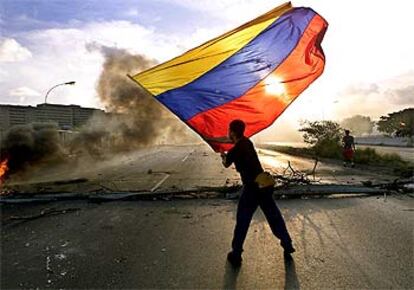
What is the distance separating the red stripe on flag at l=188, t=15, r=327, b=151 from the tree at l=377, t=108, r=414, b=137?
68.0 metres

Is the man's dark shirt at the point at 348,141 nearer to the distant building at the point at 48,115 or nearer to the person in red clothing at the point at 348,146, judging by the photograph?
the person in red clothing at the point at 348,146

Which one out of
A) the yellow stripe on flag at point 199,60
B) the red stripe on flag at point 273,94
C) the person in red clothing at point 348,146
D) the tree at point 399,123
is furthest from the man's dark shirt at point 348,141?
the tree at point 399,123

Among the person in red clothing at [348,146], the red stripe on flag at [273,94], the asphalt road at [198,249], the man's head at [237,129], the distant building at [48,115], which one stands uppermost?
the distant building at [48,115]

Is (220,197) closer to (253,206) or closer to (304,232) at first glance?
(304,232)

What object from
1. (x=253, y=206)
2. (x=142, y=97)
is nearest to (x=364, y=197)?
(x=253, y=206)

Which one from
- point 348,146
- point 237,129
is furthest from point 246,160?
point 348,146

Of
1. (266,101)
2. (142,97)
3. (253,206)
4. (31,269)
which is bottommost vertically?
(31,269)

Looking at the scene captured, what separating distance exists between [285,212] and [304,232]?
1817mm

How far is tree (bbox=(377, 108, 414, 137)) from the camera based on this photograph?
74438mm

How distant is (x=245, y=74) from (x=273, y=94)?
23.5 inches

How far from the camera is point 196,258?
18.5 feet

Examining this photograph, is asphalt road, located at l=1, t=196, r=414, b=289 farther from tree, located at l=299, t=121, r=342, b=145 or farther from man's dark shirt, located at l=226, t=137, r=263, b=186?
tree, located at l=299, t=121, r=342, b=145

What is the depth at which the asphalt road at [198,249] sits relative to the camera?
4.79m

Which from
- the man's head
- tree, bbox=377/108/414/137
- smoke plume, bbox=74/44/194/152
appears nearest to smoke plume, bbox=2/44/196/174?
smoke plume, bbox=74/44/194/152
